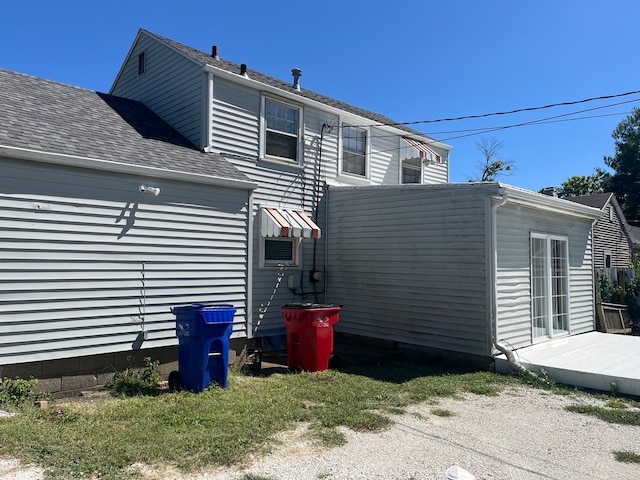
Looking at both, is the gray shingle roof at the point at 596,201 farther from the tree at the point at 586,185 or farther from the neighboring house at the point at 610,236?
the tree at the point at 586,185

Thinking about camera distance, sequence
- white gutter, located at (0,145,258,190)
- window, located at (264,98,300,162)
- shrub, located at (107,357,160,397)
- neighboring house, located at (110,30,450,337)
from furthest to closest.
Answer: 1. window, located at (264,98,300,162)
2. neighboring house, located at (110,30,450,337)
3. shrub, located at (107,357,160,397)
4. white gutter, located at (0,145,258,190)

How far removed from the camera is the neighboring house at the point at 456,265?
8523 millimetres

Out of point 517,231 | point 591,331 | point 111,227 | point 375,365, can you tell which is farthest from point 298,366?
point 591,331

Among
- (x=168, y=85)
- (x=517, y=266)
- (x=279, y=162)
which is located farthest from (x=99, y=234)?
(x=517, y=266)

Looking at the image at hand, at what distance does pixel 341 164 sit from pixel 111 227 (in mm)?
6148

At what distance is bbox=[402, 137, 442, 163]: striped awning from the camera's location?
13.4 metres

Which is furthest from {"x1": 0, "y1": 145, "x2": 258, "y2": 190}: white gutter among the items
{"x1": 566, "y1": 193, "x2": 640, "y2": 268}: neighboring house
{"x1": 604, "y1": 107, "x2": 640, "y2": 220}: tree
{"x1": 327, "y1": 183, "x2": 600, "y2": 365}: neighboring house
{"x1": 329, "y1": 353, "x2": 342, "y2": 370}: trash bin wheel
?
{"x1": 604, "y1": 107, "x2": 640, "y2": 220}: tree

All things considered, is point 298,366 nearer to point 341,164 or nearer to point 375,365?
point 375,365

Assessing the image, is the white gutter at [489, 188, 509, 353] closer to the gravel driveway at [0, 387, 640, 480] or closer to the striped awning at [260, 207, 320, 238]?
the gravel driveway at [0, 387, 640, 480]

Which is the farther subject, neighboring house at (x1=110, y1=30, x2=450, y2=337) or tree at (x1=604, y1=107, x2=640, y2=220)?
tree at (x1=604, y1=107, x2=640, y2=220)

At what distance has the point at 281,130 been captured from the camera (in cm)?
1053

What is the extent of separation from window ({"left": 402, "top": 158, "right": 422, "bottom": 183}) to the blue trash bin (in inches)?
321

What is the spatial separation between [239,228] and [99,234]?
251 centimetres

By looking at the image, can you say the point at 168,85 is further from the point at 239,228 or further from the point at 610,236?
the point at 610,236
